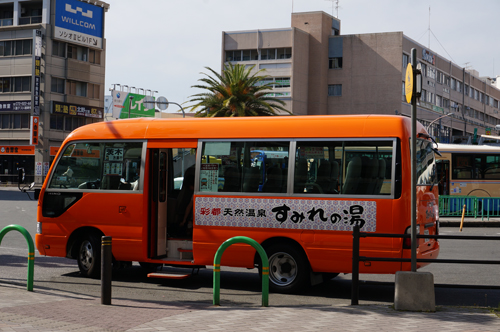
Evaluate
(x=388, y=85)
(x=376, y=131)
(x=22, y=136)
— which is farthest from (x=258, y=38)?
(x=376, y=131)

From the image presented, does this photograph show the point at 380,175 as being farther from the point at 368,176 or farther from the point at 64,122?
the point at 64,122

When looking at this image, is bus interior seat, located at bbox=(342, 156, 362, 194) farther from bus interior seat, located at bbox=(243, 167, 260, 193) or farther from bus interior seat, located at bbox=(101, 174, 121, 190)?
bus interior seat, located at bbox=(101, 174, 121, 190)

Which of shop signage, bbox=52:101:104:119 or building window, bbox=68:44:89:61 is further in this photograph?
building window, bbox=68:44:89:61

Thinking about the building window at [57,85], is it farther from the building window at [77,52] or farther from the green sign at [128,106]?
the green sign at [128,106]

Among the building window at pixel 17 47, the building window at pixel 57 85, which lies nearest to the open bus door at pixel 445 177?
the building window at pixel 57 85

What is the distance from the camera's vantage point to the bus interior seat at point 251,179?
9.70 m

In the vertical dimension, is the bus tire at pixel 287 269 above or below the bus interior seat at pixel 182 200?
below

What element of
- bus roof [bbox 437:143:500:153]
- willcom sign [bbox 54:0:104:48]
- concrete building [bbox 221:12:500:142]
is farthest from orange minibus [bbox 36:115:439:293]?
concrete building [bbox 221:12:500:142]

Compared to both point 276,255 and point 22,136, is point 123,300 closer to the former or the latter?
point 276,255

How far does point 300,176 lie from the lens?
31.0 ft

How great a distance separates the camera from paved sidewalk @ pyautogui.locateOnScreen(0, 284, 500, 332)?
6582 mm

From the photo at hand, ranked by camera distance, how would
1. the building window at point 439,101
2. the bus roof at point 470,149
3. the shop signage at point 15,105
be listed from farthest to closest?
the building window at point 439,101, the shop signage at point 15,105, the bus roof at point 470,149

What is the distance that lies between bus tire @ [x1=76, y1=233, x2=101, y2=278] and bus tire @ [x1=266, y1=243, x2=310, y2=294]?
314cm

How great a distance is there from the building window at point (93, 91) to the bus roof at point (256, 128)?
58605 millimetres
